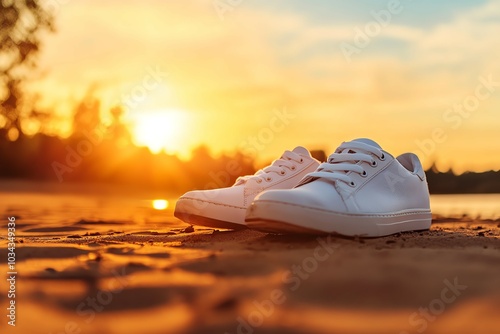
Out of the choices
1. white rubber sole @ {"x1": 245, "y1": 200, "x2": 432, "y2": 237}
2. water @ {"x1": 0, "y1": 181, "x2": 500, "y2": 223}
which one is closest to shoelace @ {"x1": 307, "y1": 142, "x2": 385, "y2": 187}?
white rubber sole @ {"x1": 245, "y1": 200, "x2": 432, "y2": 237}

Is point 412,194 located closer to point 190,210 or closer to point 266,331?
point 190,210

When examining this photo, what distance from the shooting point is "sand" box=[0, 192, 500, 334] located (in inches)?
65.0

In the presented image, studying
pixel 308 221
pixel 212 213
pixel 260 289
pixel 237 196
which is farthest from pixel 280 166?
pixel 260 289

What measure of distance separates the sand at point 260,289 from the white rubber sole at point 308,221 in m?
0.14

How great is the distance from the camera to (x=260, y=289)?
6.39 ft

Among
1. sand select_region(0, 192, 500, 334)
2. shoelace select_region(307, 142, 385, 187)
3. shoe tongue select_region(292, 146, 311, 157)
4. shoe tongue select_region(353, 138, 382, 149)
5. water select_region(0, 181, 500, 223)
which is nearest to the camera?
sand select_region(0, 192, 500, 334)

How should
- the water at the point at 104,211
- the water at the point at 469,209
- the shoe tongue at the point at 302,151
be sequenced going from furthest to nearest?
the water at the point at 469,209 → the water at the point at 104,211 → the shoe tongue at the point at 302,151

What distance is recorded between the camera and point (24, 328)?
163 centimetres

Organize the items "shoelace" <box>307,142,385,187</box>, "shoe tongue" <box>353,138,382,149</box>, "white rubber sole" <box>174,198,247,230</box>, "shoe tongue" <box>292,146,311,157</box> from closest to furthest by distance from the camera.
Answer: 1. "shoelace" <box>307,142,385,187</box>
2. "shoe tongue" <box>353,138,382,149</box>
3. "white rubber sole" <box>174,198,247,230</box>
4. "shoe tongue" <box>292,146,311,157</box>

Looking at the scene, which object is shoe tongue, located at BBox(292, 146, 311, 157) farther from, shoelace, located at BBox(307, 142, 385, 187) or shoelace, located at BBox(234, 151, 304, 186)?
shoelace, located at BBox(307, 142, 385, 187)

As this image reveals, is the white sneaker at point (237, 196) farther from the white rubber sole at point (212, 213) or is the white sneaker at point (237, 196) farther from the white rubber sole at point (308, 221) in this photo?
the white rubber sole at point (308, 221)

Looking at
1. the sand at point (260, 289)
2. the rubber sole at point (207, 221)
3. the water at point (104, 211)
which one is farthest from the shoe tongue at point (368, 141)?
the water at point (104, 211)

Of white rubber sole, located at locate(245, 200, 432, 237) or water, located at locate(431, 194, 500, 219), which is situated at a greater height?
white rubber sole, located at locate(245, 200, 432, 237)

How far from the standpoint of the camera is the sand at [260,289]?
1650mm
